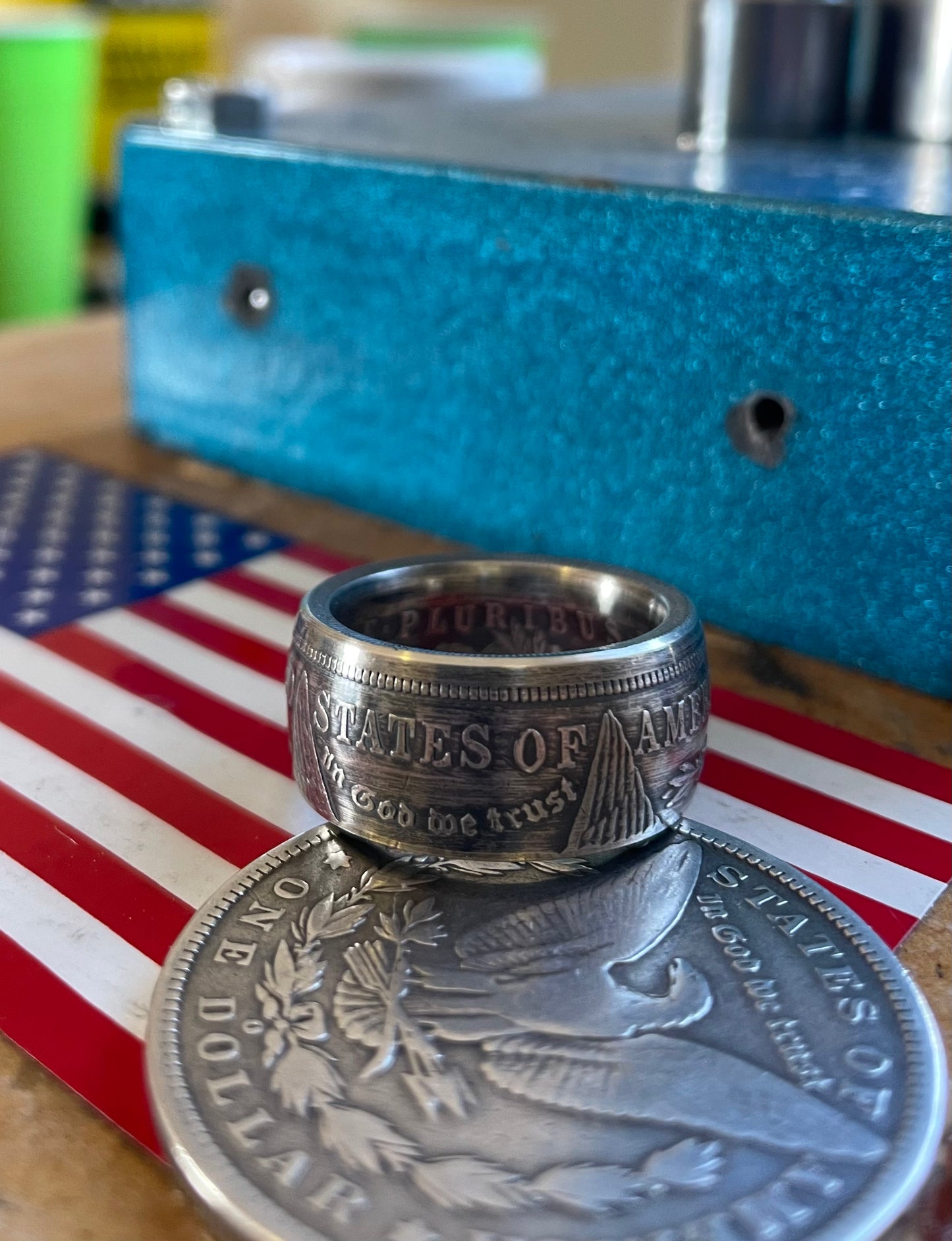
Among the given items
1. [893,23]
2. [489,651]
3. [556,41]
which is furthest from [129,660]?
[556,41]

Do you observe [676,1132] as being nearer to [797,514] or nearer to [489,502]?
[797,514]

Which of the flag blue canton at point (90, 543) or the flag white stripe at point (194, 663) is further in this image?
the flag blue canton at point (90, 543)

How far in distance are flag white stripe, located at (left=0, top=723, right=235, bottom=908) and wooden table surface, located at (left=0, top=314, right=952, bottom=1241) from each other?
0.38 feet

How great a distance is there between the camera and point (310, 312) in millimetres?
1052

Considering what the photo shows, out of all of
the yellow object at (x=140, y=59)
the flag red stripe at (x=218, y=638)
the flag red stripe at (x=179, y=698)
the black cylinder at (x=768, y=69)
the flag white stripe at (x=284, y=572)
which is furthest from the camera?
the yellow object at (x=140, y=59)

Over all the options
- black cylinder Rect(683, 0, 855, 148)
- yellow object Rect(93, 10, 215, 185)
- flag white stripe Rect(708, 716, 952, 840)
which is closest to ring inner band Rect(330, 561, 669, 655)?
flag white stripe Rect(708, 716, 952, 840)

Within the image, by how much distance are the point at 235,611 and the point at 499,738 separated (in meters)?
0.45

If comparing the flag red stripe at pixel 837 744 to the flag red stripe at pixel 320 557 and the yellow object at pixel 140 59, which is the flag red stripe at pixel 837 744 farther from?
the yellow object at pixel 140 59

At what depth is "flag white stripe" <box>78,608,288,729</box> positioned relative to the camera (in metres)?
0.78

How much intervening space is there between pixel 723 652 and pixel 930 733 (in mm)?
149

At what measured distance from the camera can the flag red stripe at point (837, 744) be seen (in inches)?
27.6

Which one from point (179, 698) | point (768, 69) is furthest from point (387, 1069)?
point (768, 69)

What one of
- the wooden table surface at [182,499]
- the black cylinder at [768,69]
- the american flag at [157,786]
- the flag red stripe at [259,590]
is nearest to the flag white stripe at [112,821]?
the american flag at [157,786]

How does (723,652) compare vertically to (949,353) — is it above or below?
below
